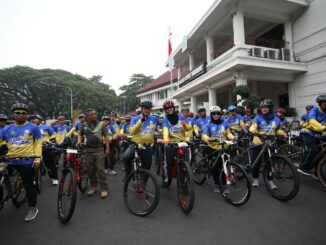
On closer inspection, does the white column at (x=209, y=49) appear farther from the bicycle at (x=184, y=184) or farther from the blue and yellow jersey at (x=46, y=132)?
the bicycle at (x=184, y=184)

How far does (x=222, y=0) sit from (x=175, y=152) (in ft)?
34.1

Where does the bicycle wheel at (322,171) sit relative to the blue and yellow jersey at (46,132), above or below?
below

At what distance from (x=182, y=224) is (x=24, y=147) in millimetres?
2917

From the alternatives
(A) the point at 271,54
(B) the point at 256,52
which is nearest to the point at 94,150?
(B) the point at 256,52

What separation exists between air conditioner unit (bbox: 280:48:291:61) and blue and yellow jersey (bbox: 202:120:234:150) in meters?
9.69

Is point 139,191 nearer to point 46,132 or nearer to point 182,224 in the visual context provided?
point 182,224

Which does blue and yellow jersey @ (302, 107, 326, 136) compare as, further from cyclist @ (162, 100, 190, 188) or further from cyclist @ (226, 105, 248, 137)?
cyclist @ (162, 100, 190, 188)

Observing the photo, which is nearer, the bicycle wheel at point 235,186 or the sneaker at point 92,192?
the bicycle wheel at point 235,186

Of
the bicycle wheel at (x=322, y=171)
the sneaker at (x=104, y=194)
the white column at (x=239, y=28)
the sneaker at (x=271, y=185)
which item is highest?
the white column at (x=239, y=28)

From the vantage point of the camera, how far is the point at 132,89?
151 feet

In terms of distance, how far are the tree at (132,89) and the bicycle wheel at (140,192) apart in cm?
4172

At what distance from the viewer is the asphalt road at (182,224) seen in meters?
2.73

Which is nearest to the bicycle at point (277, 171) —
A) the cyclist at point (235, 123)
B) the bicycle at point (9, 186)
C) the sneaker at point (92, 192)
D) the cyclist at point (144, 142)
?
the cyclist at point (144, 142)

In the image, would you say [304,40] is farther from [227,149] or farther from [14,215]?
A: [14,215]
